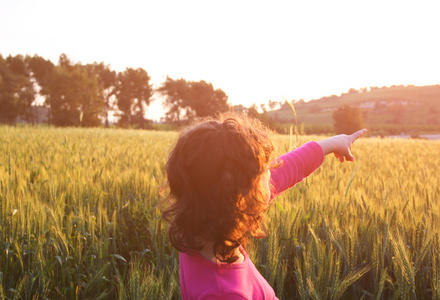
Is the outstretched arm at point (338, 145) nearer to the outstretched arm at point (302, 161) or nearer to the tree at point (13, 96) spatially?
the outstretched arm at point (302, 161)

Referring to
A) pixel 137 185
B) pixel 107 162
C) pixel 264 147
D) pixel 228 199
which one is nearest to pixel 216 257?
pixel 228 199

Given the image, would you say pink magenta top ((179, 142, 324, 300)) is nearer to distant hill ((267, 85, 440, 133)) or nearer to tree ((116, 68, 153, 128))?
tree ((116, 68, 153, 128))

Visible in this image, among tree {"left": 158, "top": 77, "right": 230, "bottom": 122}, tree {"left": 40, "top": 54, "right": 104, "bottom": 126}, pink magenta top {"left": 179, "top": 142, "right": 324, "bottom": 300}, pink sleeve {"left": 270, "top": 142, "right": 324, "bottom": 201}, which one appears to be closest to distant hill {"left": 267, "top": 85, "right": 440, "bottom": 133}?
tree {"left": 158, "top": 77, "right": 230, "bottom": 122}

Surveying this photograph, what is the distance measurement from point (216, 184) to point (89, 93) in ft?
125

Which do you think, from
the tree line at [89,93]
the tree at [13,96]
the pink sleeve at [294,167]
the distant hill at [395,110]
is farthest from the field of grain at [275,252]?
the distant hill at [395,110]

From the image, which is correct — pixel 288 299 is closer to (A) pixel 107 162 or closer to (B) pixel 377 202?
(B) pixel 377 202

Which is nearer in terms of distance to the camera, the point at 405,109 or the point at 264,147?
the point at 264,147

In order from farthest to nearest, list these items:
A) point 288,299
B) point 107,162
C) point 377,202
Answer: point 107,162, point 377,202, point 288,299

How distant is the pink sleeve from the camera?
1.28m

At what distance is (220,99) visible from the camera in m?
48.8

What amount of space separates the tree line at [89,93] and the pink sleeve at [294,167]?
32.0 m

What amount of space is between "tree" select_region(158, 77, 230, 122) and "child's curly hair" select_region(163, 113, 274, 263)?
4560cm

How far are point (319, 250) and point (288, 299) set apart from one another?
27cm

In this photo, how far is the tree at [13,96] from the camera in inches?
1438
